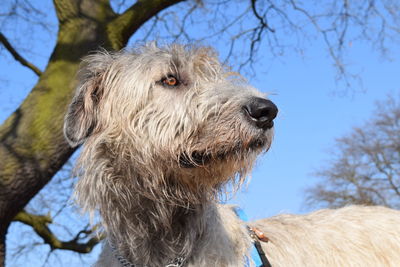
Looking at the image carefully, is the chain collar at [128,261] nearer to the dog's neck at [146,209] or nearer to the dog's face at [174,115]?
the dog's neck at [146,209]

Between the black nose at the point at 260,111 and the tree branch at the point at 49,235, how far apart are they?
29.2 feet

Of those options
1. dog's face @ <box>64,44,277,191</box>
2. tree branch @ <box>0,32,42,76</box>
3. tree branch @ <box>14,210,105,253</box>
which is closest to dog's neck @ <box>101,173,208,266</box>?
dog's face @ <box>64,44,277,191</box>

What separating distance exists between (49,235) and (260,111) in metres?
9.55

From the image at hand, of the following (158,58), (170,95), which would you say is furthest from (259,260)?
(158,58)

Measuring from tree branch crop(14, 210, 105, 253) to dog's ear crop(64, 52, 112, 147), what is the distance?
8.09m

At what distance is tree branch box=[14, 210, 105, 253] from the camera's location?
451 inches

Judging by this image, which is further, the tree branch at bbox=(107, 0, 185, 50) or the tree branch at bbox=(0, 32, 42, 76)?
the tree branch at bbox=(0, 32, 42, 76)

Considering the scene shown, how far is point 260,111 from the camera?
3.14m

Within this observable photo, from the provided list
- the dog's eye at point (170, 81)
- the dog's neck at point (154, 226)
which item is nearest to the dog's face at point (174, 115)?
the dog's eye at point (170, 81)

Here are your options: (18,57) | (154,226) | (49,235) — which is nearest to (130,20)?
(18,57)

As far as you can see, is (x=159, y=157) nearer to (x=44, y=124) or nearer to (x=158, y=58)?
(x=158, y=58)

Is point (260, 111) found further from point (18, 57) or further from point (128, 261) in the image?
point (18, 57)

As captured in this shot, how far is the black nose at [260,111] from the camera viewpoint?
3137mm

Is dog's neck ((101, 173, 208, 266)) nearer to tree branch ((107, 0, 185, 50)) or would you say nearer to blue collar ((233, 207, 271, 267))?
blue collar ((233, 207, 271, 267))
